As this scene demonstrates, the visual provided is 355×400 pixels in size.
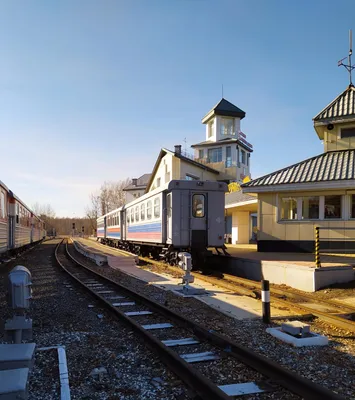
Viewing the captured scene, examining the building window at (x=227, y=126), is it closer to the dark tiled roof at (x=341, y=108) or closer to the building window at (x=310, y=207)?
the dark tiled roof at (x=341, y=108)

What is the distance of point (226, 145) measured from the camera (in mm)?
52500

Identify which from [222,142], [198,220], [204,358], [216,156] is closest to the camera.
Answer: [204,358]

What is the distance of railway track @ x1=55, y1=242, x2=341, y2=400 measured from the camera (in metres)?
3.81

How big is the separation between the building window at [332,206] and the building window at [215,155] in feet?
124

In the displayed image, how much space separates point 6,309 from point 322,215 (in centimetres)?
1210

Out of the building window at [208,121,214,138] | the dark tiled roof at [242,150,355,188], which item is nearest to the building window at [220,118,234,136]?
the building window at [208,121,214,138]

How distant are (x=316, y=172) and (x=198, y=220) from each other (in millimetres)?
5354

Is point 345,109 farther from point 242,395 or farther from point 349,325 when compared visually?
point 242,395

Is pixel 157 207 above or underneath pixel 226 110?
underneath

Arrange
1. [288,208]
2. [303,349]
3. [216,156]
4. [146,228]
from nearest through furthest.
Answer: [303,349] → [288,208] → [146,228] → [216,156]

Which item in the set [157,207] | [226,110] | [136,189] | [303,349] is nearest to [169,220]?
[157,207]

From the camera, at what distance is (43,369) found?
4.53 meters

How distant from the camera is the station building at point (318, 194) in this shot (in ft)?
49.5

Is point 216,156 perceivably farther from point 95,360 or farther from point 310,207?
point 95,360
